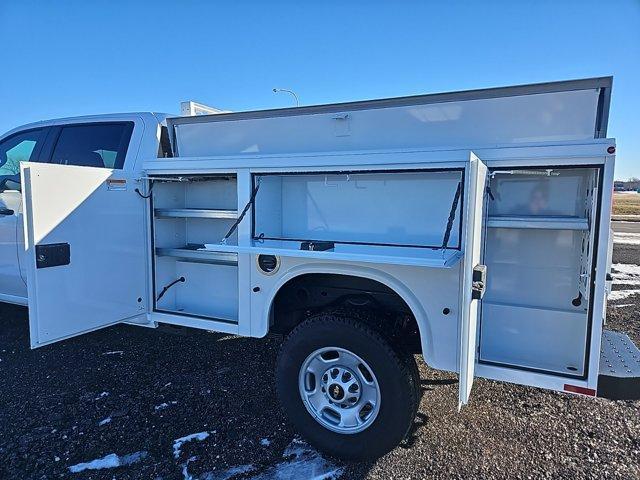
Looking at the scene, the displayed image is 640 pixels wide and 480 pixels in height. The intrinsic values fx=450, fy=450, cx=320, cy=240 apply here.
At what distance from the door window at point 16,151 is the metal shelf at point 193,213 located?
179cm

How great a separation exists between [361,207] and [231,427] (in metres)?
1.80

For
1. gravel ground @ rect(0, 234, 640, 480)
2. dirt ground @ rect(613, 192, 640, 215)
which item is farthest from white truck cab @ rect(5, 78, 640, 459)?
dirt ground @ rect(613, 192, 640, 215)

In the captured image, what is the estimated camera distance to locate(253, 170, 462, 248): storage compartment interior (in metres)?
2.85

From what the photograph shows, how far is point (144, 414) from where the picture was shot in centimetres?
335

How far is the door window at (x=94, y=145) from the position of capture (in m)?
4.03

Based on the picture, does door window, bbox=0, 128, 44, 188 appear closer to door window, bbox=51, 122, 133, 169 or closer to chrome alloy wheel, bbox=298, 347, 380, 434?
door window, bbox=51, 122, 133, 169

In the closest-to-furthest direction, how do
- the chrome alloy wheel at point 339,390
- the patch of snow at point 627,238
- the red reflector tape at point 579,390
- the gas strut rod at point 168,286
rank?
1. the red reflector tape at point 579,390
2. the chrome alloy wheel at point 339,390
3. the gas strut rod at point 168,286
4. the patch of snow at point 627,238

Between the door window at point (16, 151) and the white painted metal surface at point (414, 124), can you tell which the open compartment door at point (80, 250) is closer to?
the white painted metal surface at point (414, 124)

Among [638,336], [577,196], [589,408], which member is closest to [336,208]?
[577,196]

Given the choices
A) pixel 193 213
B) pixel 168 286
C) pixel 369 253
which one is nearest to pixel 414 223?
pixel 369 253

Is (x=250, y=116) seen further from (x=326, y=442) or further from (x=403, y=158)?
(x=326, y=442)

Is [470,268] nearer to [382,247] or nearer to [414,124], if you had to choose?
[382,247]

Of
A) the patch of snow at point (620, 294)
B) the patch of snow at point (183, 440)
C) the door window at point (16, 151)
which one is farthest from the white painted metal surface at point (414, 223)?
the patch of snow at point (620, 294)

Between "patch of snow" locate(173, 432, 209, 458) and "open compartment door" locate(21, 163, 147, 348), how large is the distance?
3.57 feet
